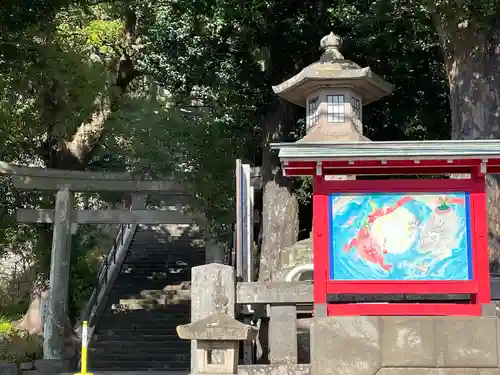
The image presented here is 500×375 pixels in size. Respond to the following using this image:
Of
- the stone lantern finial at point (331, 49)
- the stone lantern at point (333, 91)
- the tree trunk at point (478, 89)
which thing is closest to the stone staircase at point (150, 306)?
the stone lantern at point (333, 91)

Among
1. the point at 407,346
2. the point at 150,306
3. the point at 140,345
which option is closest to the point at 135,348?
the point at 140,345

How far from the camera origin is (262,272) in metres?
15.1

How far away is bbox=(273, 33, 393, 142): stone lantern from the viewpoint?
1166cm

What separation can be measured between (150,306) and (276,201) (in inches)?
283

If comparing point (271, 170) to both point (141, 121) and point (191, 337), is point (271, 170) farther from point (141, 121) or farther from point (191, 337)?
point (191, 337)

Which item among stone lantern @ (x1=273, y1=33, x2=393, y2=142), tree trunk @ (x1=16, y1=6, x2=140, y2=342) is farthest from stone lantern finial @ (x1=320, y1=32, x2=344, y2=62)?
tree trunk @ (x1=16, y1=6, x2=140, y2=342)

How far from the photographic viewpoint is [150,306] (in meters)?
21.0

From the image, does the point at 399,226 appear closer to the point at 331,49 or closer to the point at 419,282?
the point at 419,282

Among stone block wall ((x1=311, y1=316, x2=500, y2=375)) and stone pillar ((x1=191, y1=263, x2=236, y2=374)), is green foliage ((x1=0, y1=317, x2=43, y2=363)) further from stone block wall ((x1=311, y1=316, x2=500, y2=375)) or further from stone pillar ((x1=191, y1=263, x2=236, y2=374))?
stone block wall ((x1=311, y1=316, x2=500, y2=375))

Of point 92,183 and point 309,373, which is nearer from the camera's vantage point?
point 309,373

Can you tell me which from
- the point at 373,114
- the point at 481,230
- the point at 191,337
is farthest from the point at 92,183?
the point at 481,230

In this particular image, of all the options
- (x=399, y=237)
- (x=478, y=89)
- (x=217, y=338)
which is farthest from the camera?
(x=478, y=89)

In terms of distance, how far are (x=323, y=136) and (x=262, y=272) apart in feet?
14.3

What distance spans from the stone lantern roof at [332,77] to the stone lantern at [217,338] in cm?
465
